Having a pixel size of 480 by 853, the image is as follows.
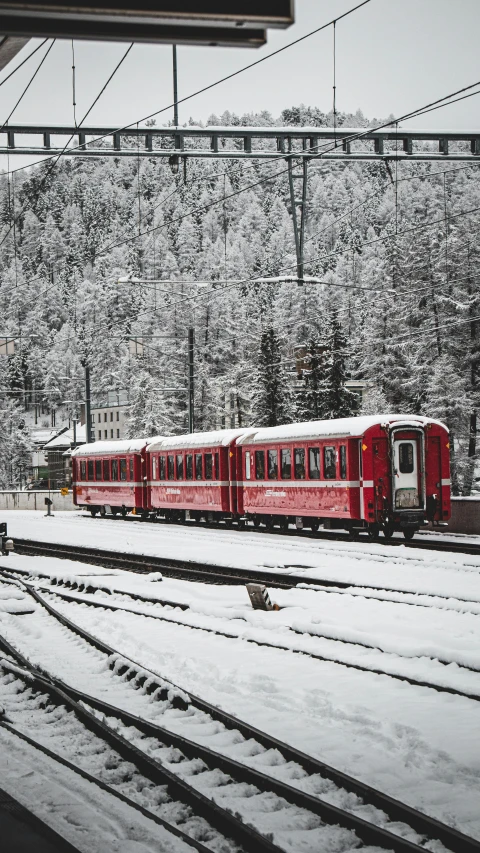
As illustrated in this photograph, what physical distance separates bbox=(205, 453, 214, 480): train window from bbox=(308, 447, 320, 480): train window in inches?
281

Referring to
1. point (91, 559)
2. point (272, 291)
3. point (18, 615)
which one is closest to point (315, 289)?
point (272, 291)

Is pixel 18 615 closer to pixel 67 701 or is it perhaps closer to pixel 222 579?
pixel 222 579

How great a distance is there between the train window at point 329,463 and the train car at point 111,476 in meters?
15.3

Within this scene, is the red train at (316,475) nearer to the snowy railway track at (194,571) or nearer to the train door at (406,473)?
the train door at (406,473)

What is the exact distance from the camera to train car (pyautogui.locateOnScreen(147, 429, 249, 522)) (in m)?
33.8

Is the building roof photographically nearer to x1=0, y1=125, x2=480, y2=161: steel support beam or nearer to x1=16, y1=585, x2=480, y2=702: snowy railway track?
x1=0, y1=125, x2=480, y2=161: steel support beam

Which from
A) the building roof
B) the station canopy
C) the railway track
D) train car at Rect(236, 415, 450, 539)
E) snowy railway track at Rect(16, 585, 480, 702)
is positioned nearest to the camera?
the station canopy

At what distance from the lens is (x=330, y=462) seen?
26.8 meters

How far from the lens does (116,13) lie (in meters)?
5.21

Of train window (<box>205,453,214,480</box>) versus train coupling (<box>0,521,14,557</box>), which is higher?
train window (<box>205,453,214,480</box>)

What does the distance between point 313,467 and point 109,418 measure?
121 meters

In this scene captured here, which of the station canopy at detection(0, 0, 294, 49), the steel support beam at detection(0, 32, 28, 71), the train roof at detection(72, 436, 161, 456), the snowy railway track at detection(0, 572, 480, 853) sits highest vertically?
the steel support beam at detection(0, 32, 28, 71)

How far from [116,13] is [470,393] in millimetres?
50196

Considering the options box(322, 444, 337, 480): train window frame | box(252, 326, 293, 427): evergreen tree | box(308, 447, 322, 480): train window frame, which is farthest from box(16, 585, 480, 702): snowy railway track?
box(252, 326, 293, 427): evergreen tree
